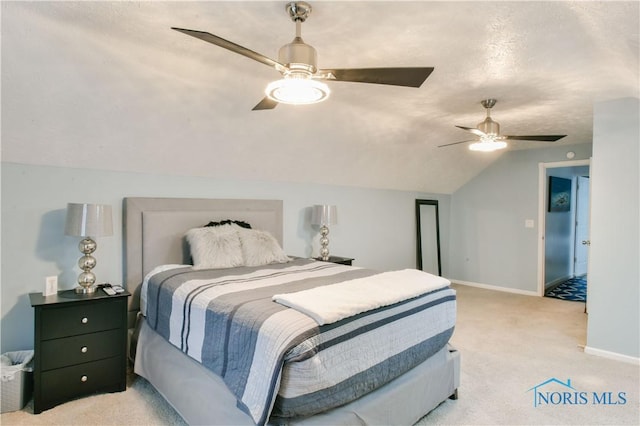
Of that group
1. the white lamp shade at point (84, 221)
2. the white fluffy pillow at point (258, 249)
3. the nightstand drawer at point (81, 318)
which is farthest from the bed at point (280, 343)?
the white lamp shade at point (84, 221)

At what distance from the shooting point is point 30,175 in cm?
273

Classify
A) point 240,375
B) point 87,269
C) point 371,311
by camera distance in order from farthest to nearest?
point 87,269 → point 371,311 → point 240,375

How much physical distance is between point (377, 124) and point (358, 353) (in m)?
2.70

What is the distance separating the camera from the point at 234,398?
1.88m

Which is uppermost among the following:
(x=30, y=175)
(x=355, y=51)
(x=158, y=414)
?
(x=355, y=51)

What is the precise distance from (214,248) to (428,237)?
4.26 metres

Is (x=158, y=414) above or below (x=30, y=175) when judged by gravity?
below

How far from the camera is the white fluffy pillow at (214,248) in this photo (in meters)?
3.09

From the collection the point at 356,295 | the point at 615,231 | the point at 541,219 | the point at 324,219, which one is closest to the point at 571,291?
the point at 541,219

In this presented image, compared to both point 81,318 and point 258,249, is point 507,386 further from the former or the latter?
point 81,318

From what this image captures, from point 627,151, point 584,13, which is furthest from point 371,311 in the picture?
point 627,151

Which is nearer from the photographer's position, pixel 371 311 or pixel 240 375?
pixel 240 375

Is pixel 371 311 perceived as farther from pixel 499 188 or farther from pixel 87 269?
pixel 499 188

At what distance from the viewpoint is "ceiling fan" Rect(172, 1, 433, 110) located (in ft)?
5.63
